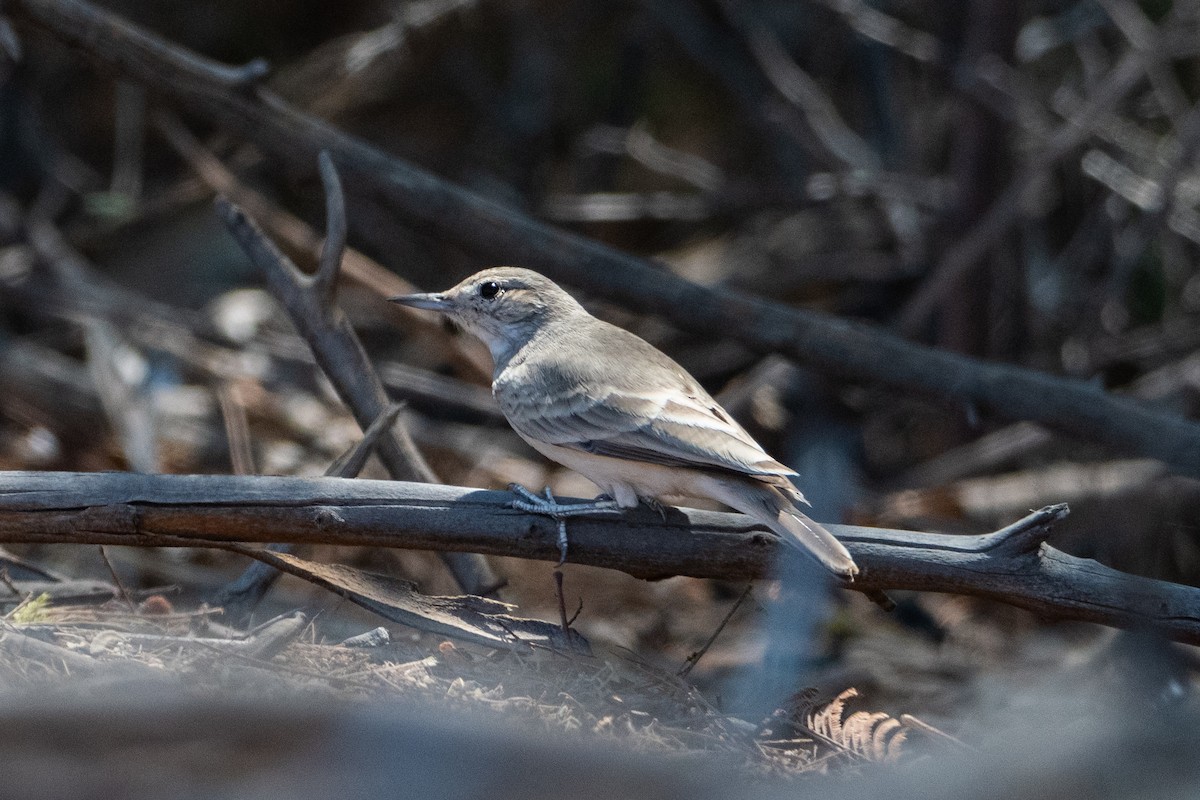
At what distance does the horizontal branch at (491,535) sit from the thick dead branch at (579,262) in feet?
7.57

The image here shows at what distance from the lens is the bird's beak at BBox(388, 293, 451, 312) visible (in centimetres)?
454

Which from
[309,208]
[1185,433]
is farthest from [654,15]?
[1185,433]

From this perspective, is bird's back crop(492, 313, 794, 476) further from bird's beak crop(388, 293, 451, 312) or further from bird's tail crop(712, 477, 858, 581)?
bird's beak crop(388, 293, 451, 312)

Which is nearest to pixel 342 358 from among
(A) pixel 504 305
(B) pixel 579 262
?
(A) pixel 504 305

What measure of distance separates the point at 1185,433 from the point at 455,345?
3654 mm

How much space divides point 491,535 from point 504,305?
4.87ft

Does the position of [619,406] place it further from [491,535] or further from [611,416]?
[491,535]

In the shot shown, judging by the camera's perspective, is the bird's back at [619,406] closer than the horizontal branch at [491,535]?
No

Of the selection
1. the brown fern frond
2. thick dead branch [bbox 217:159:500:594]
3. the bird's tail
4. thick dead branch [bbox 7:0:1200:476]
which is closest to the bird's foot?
the bird's tail

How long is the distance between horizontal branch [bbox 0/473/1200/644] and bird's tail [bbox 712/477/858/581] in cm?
10

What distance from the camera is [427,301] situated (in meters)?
4.66

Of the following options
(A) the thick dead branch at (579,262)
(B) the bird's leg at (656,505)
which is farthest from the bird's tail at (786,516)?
(A) the thick dead branch at (579,262)

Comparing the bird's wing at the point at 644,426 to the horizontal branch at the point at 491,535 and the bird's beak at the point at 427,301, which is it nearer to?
the horizontal branch at the point at 491,535

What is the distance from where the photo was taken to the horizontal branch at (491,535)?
3.34 meters
